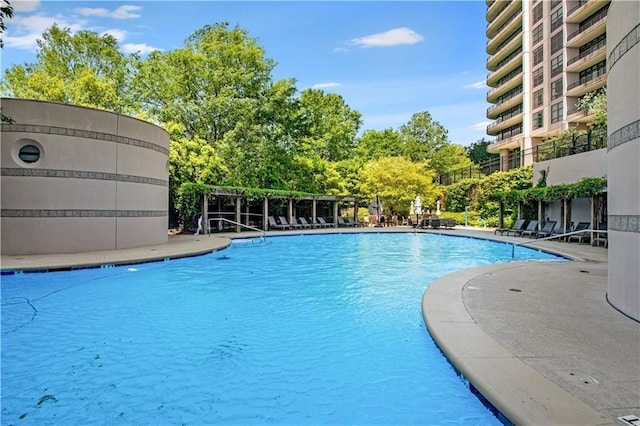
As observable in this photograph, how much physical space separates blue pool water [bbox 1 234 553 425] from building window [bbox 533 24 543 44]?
37422 mm

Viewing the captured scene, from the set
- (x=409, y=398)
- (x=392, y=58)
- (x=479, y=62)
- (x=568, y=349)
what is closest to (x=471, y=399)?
(x=409, y=398)

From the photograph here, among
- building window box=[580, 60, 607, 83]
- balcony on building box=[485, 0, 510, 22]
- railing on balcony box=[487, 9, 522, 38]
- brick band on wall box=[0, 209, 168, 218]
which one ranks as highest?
balcony on building box=[485, 0, 510, 22]

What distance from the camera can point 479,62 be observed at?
158 ft

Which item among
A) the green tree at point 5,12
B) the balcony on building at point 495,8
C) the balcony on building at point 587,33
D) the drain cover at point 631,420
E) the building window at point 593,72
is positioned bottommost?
the drain cover at point 631,420

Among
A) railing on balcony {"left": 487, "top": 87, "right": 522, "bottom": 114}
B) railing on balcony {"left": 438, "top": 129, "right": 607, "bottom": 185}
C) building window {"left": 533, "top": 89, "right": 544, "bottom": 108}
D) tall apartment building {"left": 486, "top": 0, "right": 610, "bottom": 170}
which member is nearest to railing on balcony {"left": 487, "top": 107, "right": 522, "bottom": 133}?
tall apartment building {"left": 486, "top": 0, "right": 610, "bottom": 170}

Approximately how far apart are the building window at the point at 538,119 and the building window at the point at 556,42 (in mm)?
5374

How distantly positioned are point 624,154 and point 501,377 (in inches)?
140

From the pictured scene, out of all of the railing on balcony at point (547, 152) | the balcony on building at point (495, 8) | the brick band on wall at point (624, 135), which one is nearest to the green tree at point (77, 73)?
the railing on balcony at point (547, 152)

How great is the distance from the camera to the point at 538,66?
118 ft

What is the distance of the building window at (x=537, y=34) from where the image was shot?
3581cm

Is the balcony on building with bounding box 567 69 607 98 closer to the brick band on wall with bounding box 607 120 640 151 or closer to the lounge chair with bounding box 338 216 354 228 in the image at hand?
the lounge chair with bounding box 338 216 354 228

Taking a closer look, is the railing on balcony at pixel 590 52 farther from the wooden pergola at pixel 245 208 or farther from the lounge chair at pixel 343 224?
the lounge chair at pixel 343 224

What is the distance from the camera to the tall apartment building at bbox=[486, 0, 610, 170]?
30.2m

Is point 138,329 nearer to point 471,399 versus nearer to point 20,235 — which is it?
point 471,399
